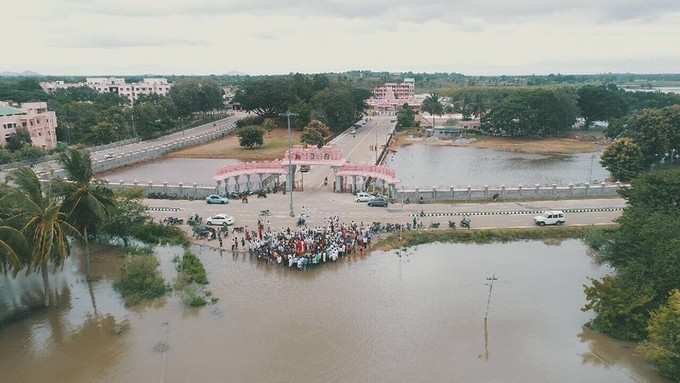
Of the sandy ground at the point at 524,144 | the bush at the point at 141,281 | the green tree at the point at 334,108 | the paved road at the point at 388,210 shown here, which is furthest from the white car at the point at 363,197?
the green tree at the point at 334,108

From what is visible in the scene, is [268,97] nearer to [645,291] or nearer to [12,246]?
[12,246]

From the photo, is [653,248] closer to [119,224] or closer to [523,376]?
[523,376]

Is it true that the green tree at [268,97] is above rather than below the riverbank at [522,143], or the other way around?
above

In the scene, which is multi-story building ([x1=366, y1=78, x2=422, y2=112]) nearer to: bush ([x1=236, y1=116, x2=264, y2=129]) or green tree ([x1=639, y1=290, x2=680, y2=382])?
bush ([x1=236, y1=116, x2=264, y2=129])

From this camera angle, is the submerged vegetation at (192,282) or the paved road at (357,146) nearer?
the submerged vegetation at (192,282)

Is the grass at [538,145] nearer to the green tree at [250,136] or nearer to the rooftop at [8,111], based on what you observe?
the green tree at [250,136]
